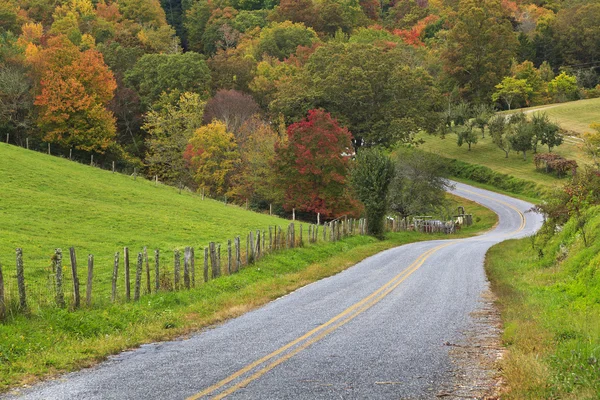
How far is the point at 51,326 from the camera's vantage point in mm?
13812

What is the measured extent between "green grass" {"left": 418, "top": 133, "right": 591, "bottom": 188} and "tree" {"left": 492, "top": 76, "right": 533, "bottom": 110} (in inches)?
510

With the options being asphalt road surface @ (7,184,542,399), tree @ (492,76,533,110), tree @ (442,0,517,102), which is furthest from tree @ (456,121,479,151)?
asphalt road surface @ (7,184,542,399)

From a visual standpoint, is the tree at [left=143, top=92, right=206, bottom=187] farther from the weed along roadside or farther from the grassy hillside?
the weed along roadside

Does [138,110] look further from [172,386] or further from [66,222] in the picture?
[172,386]

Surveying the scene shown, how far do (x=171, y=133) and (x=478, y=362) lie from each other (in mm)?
68167

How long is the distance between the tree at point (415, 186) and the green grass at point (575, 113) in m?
38.7

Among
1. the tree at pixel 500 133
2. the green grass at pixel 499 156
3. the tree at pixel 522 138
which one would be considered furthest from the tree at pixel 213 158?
the tree at pixel 500 133

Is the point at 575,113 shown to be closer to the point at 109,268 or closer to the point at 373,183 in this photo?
the point at 373,183

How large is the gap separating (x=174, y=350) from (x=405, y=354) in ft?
15.1

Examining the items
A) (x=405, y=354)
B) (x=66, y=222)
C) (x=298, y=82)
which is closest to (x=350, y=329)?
(x=405, y=354)

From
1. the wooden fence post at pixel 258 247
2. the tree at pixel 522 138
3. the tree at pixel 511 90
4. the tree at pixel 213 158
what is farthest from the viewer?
the tree at pixel 511 90

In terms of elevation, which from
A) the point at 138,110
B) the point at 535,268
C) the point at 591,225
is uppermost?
the point at 138,110

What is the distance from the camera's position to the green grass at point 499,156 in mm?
81562

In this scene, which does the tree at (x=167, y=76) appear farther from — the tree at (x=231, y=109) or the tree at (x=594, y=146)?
the tree at (x=594, y=146)
